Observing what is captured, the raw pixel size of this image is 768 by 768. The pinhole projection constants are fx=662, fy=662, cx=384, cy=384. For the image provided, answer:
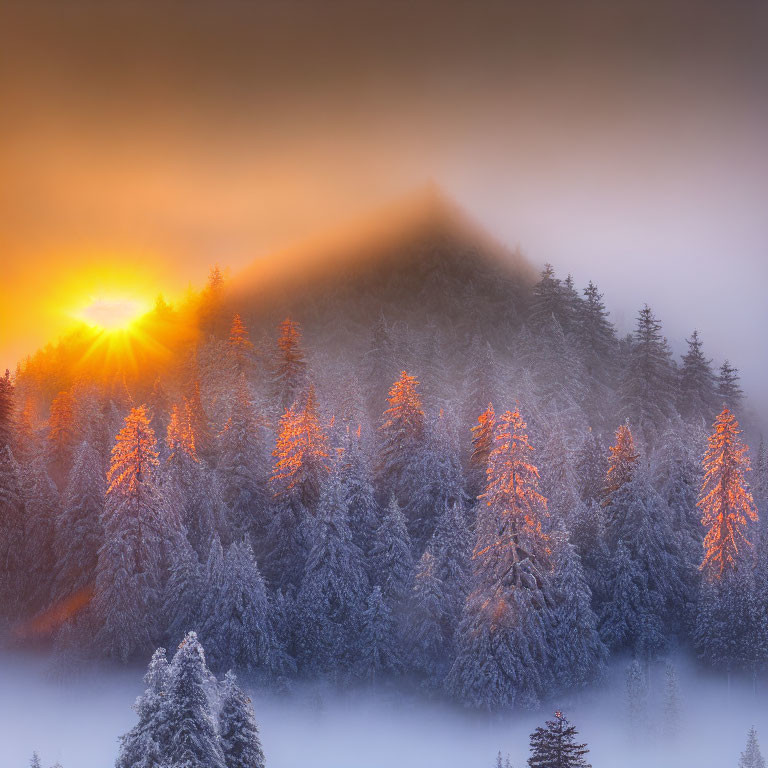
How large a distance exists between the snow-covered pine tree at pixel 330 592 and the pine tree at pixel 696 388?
1873 inches

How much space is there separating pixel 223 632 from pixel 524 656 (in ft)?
65.1

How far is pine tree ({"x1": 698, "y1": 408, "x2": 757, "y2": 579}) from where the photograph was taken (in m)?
45.0

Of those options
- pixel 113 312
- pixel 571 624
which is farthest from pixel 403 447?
pixel 113 312

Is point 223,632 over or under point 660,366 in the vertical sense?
under

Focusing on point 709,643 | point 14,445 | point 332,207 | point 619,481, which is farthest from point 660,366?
point 332,207

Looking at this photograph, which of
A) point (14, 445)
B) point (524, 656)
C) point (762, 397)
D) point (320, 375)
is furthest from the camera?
point (762, 397)

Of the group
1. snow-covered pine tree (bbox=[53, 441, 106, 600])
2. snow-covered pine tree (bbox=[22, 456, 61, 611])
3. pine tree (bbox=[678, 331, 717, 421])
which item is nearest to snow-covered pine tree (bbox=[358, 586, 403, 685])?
snow-covered pine tree (bbox=[53, 441, 106, 600])

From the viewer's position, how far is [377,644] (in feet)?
150

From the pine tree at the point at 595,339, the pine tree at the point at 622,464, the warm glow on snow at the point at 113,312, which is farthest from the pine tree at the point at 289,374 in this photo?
the warm glow on snow at the point at 113,312

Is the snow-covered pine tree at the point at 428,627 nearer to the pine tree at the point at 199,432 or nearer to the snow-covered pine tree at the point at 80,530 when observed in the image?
the pine tree at the point at 199,432

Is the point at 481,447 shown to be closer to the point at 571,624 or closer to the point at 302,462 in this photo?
the point at 302,462

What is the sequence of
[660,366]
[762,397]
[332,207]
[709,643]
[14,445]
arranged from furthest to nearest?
[332,207] → [762,397] → [660,366] → [14,445] → [709,643]

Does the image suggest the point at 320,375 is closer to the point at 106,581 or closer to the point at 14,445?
the point at 14,445

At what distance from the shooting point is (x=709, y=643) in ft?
146
